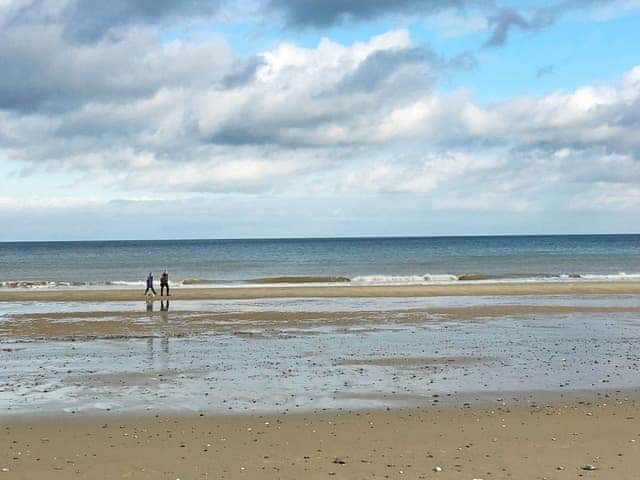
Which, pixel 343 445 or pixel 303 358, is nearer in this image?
pixel 343 445

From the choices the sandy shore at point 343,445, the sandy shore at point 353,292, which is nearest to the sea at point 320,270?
the sandy shore at point 353,292

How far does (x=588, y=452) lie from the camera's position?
33.2ft

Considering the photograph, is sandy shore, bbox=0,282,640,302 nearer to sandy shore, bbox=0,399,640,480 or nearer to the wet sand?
the wet sand

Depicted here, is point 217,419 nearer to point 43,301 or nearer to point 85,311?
point 85,311

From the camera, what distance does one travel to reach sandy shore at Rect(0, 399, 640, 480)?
9375 mm

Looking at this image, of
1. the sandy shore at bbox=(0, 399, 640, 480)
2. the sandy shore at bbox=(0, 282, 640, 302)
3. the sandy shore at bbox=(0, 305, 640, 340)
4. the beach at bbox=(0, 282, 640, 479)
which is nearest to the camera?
the sandy shore at bbox=(0, 399, 640, 480)

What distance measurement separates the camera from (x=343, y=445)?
10609 millimetres

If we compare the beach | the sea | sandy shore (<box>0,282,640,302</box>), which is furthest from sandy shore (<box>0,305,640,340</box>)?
the sea

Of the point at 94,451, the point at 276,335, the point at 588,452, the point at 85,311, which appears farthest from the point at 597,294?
the point at 94,451

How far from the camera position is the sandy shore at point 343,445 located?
938 cm

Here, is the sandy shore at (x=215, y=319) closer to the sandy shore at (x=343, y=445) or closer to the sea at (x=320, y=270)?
the sandy shore at (x=343, y=445)

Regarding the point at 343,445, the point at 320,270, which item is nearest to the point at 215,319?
the point at 343,445

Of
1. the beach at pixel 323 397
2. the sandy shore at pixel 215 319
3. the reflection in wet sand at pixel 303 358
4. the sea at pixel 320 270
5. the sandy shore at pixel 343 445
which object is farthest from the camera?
the sea at pixel 320 270

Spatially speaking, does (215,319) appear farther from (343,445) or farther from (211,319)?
(343,445)
